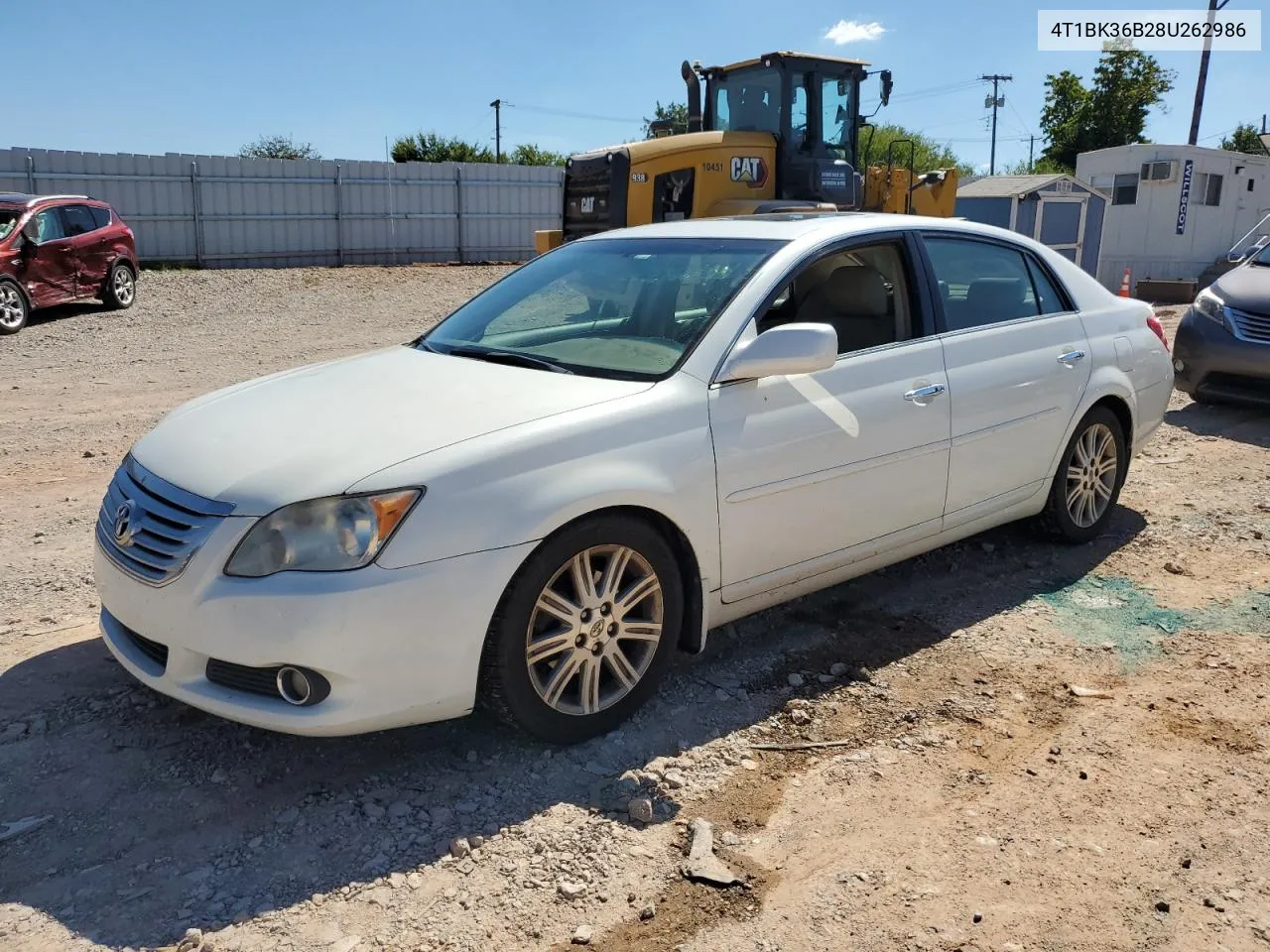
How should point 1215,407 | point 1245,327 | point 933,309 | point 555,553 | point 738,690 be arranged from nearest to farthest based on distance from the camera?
point 555,553 → point 738,690 → point 933,309 → point 1245,327 → point 1215,407

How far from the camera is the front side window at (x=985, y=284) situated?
15.2 feet

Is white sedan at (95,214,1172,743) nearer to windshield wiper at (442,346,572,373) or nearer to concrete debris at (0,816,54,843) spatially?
windshield wiper at (442,346,572,373)

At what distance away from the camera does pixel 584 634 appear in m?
3.37

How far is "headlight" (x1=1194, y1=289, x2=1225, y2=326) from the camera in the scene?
28.5ft

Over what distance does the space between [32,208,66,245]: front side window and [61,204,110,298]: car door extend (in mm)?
125

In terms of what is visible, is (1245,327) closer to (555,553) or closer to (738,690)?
(738,690)

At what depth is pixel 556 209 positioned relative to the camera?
2606cm

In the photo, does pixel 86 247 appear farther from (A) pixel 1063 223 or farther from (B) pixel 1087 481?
(A) pixel 1063 223

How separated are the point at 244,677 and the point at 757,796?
1.54 meters

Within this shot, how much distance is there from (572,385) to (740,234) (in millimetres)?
1175

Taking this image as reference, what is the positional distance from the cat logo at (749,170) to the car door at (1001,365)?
720 cm

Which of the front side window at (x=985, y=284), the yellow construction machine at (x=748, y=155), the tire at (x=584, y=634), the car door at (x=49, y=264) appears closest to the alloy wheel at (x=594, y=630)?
the tire at (x=584, y=634)

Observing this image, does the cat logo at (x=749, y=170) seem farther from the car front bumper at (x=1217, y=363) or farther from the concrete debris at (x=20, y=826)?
the concrete debris at (x=20, y=826)

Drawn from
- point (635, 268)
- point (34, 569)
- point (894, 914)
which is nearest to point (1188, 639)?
point (894, 914)
